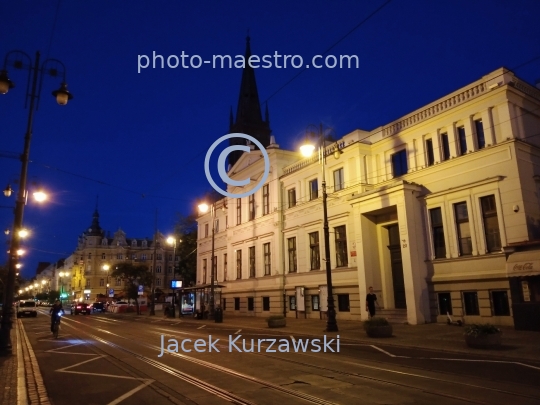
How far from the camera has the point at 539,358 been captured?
38.0ft

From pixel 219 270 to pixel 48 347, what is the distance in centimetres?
2799

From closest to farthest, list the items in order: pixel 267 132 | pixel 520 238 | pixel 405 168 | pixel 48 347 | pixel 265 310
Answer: pixel 48 347
pixel 520 238
pixel 405 168
pixel 265 310
pixel 267 132

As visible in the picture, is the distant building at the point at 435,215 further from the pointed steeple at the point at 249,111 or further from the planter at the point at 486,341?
the pointed steeple at the point at 249,111

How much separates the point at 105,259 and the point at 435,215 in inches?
4099

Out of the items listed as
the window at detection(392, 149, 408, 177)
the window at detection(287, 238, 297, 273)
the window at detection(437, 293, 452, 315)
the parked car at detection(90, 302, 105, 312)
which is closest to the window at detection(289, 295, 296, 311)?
the window at detection(287, 238, 297, 273)

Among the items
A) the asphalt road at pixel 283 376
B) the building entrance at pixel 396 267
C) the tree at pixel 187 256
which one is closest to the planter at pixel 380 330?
the asphalt road at pixel 283 376

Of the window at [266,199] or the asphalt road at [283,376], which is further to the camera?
the window at [266,199]

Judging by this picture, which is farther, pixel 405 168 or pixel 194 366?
pixel 405 168

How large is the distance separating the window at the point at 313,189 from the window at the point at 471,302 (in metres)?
13.1

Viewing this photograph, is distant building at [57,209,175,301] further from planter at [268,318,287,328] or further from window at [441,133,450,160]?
window at [441,133,450,160]

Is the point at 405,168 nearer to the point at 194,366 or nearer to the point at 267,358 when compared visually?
the point at 267,358

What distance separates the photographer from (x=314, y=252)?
32.0 m

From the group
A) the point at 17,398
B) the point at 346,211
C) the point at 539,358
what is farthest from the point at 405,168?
the point at 17,398

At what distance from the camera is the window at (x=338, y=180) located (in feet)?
97.6
